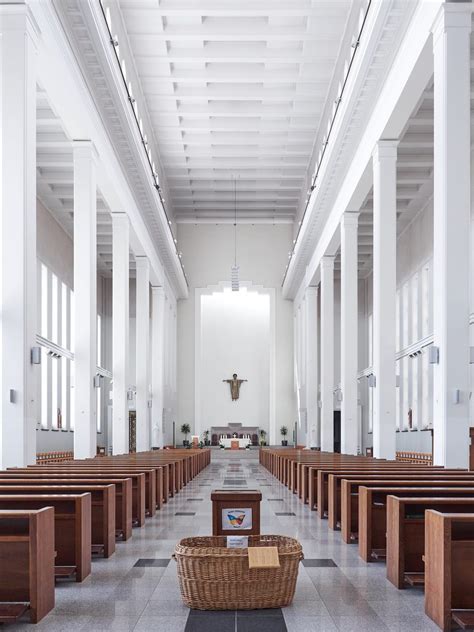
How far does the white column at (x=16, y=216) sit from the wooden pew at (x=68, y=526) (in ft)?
11.9

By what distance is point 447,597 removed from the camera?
4.32 m

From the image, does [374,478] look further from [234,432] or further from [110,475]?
[234,432]

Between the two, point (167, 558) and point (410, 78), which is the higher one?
point (410, 78)

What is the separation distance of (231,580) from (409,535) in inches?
53.8

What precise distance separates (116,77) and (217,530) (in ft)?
30.4

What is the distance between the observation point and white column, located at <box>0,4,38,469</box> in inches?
367

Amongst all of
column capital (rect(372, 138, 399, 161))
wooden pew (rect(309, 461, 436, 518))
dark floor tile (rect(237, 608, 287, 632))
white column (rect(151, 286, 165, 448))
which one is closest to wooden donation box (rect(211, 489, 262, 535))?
dark floor tile (rect(237, 608, 287, 632))

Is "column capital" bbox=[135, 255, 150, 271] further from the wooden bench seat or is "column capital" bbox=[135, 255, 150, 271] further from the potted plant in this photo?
the wooden bench seat

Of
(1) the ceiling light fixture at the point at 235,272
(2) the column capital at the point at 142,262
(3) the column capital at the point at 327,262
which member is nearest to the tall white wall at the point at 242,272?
(1) the ceiling light fixture at the point at 235,272

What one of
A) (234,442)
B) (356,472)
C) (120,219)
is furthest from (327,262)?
(356,472)

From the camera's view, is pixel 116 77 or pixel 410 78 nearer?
pixel 410 78

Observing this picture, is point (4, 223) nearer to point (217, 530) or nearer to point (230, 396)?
point (217, 530)

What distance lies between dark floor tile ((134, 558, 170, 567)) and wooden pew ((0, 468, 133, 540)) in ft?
2.95

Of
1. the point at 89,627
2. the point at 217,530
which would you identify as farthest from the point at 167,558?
the point at 89,627
